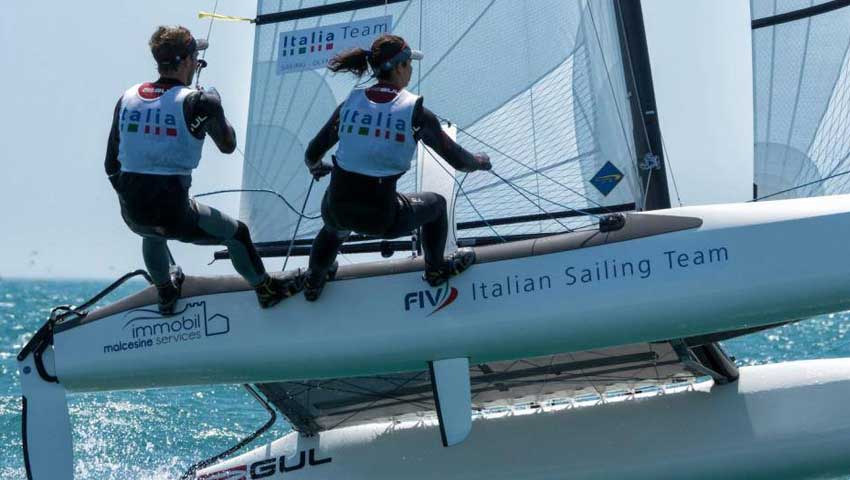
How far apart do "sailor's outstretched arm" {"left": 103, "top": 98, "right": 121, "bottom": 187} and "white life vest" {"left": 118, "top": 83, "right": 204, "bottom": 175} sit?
76 millimetres

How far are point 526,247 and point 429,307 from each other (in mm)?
473

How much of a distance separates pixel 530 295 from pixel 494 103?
1.71 metres

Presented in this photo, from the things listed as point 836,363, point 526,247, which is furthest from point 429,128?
point 836,363

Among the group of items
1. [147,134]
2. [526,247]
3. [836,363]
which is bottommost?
[836,363]

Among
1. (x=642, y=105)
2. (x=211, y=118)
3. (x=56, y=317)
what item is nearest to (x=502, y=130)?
(x=642, y=105)

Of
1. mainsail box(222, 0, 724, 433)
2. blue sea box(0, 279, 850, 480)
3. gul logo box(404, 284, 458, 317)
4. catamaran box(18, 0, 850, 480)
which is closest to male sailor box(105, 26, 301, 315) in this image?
catamaran box(18, 0, 850, 480)

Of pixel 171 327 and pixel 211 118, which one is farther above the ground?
pixel 211 118

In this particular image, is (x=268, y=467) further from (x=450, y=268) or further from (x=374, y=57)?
(x=374, y=57)

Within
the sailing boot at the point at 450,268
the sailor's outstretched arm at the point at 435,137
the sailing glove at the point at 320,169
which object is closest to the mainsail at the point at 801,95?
the sailing boot at the point at 450,268

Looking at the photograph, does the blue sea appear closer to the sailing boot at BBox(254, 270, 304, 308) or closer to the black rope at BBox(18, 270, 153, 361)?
the black rope at BBox(18, 270, 153, 361)

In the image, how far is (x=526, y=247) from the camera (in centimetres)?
543

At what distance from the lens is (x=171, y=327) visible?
556 cm

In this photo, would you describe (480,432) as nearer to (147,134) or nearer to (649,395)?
(649,395)

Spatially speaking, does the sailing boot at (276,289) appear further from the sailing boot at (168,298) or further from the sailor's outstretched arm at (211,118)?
the sailor's outstretched arm at (211,118)
